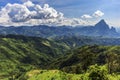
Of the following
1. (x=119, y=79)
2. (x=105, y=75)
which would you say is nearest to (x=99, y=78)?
(x=105, y=75)

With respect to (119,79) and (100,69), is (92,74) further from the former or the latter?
(119,79)

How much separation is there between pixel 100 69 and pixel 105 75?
3.66 m

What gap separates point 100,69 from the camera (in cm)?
12825

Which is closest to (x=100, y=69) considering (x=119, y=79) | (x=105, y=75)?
(x=105, y=75)

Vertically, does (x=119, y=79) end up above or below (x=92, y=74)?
below

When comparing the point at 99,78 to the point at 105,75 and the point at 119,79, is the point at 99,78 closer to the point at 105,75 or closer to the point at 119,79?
the point at 105,75

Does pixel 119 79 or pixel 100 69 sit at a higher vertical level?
pixel 100 69

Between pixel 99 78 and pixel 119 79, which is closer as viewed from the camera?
pixel 99 78

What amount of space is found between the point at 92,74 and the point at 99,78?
3859 mm

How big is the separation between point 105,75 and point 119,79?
54.1 metres

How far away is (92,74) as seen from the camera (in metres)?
130

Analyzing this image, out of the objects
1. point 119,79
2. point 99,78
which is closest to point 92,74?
point 99,78

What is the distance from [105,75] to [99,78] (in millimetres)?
3249

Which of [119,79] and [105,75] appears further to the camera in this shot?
[119,79]
